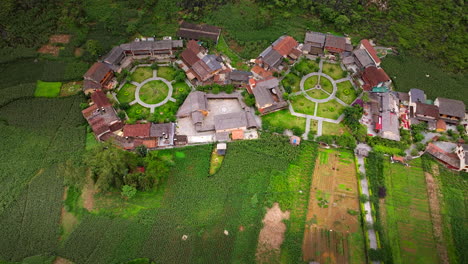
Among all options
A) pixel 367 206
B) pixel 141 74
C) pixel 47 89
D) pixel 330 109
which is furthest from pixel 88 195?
pixel 330 109

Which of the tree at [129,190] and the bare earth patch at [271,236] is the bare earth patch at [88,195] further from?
the bare earth patch at [271,236]

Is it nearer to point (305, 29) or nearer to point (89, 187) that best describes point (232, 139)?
point (89, 187)

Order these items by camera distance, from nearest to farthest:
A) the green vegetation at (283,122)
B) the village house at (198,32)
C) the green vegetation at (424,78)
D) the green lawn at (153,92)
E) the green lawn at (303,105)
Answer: the green vegetation at (283,122) → the green lawn at (303,105) → the green lawn at (153,92) → the green vegetation at (424,78) → the village house at (198,32)

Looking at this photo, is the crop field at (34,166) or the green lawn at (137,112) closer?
the crop field at (34,166)

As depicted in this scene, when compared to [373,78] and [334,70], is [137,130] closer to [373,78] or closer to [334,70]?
[334,70]

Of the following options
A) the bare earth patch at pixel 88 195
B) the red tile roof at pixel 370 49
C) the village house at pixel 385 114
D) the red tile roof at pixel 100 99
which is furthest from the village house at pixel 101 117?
the red tile roof at pixel 370 49

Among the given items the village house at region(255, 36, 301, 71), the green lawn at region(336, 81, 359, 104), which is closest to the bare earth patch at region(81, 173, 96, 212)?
the village house at region(255, 36, 301, 71)
